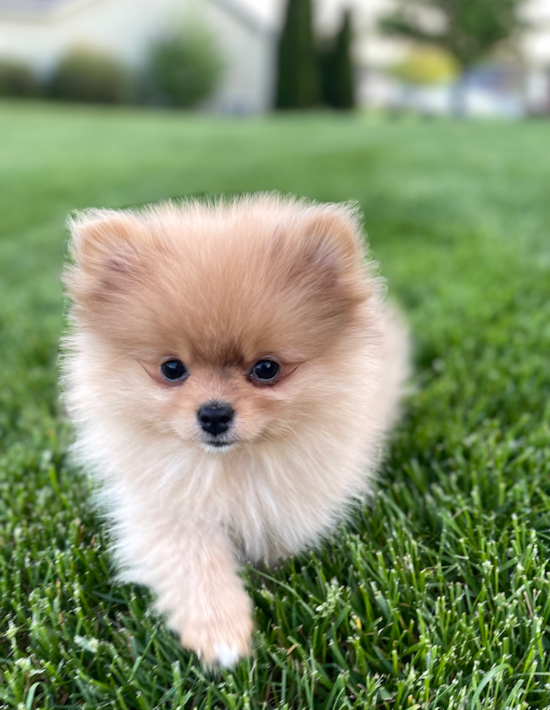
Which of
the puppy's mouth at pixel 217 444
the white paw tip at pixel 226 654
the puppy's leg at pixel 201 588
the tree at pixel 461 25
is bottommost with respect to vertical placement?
the white paw tip at pixel 226 654

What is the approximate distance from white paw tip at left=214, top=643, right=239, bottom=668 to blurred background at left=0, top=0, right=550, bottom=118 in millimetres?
21092

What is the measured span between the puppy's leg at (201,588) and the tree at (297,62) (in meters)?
24.4

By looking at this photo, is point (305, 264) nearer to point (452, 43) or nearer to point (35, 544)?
point (35, 544)

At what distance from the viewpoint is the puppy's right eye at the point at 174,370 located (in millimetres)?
1412

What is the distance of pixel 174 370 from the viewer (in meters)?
1.42

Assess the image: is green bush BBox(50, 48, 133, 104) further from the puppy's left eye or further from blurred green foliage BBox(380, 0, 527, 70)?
the puppy's left eye

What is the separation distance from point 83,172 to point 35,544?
26.4 feet

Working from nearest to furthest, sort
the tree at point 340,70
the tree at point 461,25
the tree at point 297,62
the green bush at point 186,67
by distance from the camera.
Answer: the green bush at point 186,67, the tree at point 297,62, the tree at point 461,25, the tree at point 340,70

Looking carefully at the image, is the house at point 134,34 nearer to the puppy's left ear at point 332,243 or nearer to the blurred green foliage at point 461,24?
the blurred green foliage at point 461,24

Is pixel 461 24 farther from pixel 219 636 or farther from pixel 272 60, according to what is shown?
pixel 219 636

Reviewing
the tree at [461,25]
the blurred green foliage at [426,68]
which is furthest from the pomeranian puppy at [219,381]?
the tree at [461,25]

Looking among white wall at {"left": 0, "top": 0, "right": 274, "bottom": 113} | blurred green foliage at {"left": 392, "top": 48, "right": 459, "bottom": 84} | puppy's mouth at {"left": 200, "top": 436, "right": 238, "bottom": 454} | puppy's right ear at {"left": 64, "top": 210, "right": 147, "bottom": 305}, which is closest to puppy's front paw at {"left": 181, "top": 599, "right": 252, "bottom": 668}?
puppy's mouth at {"left": 200, "top": 436, "right": 238, "bottom": 454}

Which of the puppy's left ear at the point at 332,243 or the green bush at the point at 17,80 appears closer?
the puppy's left ear at the point at 332,243

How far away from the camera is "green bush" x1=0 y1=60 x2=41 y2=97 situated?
788 inches
